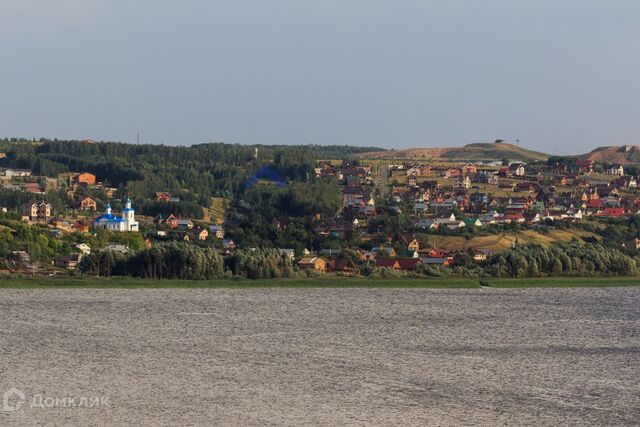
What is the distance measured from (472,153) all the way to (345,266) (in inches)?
3455

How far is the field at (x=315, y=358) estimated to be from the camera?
10.4 m

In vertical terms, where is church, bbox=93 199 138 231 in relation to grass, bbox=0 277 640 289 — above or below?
below

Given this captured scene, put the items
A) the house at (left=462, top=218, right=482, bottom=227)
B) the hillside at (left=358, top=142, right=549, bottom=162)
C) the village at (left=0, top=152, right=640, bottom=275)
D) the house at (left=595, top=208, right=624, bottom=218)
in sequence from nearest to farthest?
the village at (left=0, top=152, right=640, bottom=275), the house at (left=462, top=218, right=482, bottom=227), the house at (left=595, top=208, right=624, bottom=218), the hillside at (left=358, top=142, right=549, bottom=162)

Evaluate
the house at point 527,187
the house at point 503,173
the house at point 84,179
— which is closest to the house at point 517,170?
the house at point 503,173

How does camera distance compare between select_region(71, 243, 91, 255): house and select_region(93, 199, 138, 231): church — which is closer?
select_region(71, 243, 91, 255): house

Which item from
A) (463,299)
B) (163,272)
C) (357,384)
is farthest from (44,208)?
(357,384)

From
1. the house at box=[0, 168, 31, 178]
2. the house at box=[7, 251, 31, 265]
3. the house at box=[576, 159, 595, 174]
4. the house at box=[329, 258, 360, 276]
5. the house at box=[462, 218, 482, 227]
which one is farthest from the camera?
the house at box=[576, 159, 595, 174]

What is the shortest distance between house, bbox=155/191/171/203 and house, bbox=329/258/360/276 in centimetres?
2925

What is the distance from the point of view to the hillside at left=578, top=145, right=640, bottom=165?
314 feet

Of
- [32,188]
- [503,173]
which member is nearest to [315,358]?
[32,188]

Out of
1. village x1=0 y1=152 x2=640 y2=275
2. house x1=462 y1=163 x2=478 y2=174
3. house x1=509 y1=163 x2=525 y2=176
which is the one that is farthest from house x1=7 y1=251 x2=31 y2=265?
house x1=509 y1=163 x2=525 y2=176

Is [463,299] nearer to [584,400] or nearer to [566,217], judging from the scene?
[584,400]

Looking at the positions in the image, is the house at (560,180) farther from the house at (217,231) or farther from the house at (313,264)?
the house at (313,264)

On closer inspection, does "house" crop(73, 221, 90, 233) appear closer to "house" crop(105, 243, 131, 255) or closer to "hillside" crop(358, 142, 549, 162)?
"house" crop(105, 243, 131, 255)
